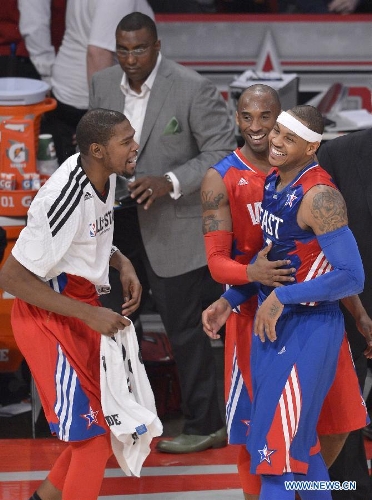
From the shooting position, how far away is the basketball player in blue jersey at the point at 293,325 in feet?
12.2

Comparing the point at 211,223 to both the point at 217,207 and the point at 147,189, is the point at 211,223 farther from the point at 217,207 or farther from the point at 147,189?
the point at 147,189

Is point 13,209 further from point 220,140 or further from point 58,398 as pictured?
point 58,398

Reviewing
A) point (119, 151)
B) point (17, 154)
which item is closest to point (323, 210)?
point (119, 151)

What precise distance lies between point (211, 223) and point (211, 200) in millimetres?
84

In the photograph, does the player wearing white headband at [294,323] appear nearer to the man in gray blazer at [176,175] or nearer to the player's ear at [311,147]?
the player's ear at [311,147]

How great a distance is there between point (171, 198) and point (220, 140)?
0.36 metres

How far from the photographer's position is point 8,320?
225 inches

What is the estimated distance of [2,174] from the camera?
221 inches

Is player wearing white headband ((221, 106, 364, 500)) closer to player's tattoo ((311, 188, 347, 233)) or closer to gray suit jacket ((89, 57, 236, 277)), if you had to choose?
player's tattoo ((311, 188, 347, 233))

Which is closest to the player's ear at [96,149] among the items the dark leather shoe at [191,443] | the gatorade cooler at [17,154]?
the gatorade cooler at [17,154]

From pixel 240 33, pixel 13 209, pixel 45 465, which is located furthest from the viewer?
pixel 240 33

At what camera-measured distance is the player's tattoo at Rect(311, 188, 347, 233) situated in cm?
363

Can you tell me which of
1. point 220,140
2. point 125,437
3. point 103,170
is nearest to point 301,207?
point 103,170

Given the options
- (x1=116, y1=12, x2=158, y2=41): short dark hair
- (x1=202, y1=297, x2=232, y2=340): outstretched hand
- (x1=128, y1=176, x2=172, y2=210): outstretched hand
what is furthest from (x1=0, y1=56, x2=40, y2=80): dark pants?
(x1=202, y1=297, x2=232, y2=340): outstretched hand
